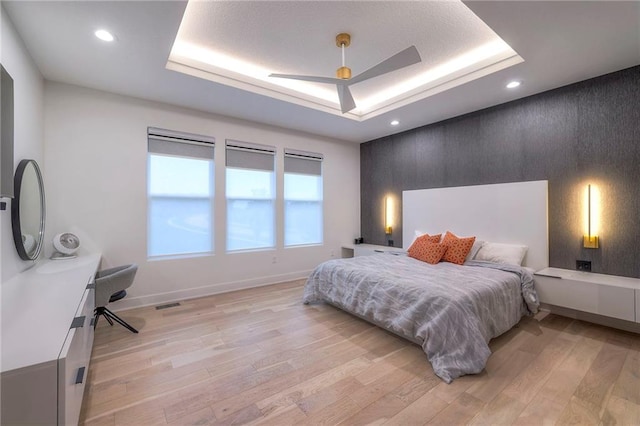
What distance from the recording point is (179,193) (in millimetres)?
3832

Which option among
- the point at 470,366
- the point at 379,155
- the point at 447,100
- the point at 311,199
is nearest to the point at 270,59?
the point at 447,100

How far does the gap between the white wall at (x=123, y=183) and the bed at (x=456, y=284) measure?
1573mm

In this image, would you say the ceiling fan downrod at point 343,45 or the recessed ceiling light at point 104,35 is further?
the ceiling fan downrod at point 343,45

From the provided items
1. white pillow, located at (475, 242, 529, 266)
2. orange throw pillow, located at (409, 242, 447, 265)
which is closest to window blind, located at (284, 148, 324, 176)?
orange throw pillow, located at (409, 242, 447, 265)

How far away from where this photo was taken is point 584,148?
308 centimetres

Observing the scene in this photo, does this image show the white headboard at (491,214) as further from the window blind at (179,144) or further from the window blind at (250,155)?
the window blind at (179,144)

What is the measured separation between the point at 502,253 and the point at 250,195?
3.73m

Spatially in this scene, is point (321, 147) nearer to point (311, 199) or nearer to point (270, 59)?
point (311, 199)

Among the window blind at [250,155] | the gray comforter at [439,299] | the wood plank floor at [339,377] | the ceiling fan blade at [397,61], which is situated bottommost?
the wood plank floor at [339,377]

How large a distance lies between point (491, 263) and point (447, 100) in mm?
2183

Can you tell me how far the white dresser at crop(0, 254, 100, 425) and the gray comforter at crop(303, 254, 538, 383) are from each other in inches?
87.8

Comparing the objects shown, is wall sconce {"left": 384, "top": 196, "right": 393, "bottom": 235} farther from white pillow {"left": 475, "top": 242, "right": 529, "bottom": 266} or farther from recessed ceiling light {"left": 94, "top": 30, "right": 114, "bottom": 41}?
recessed ceiling light {"left": 94, "top": 30, "right": 114, "bottom": 41}

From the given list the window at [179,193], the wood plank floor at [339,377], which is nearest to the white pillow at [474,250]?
the wood plank floor at [339,377]

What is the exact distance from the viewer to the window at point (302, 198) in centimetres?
488
